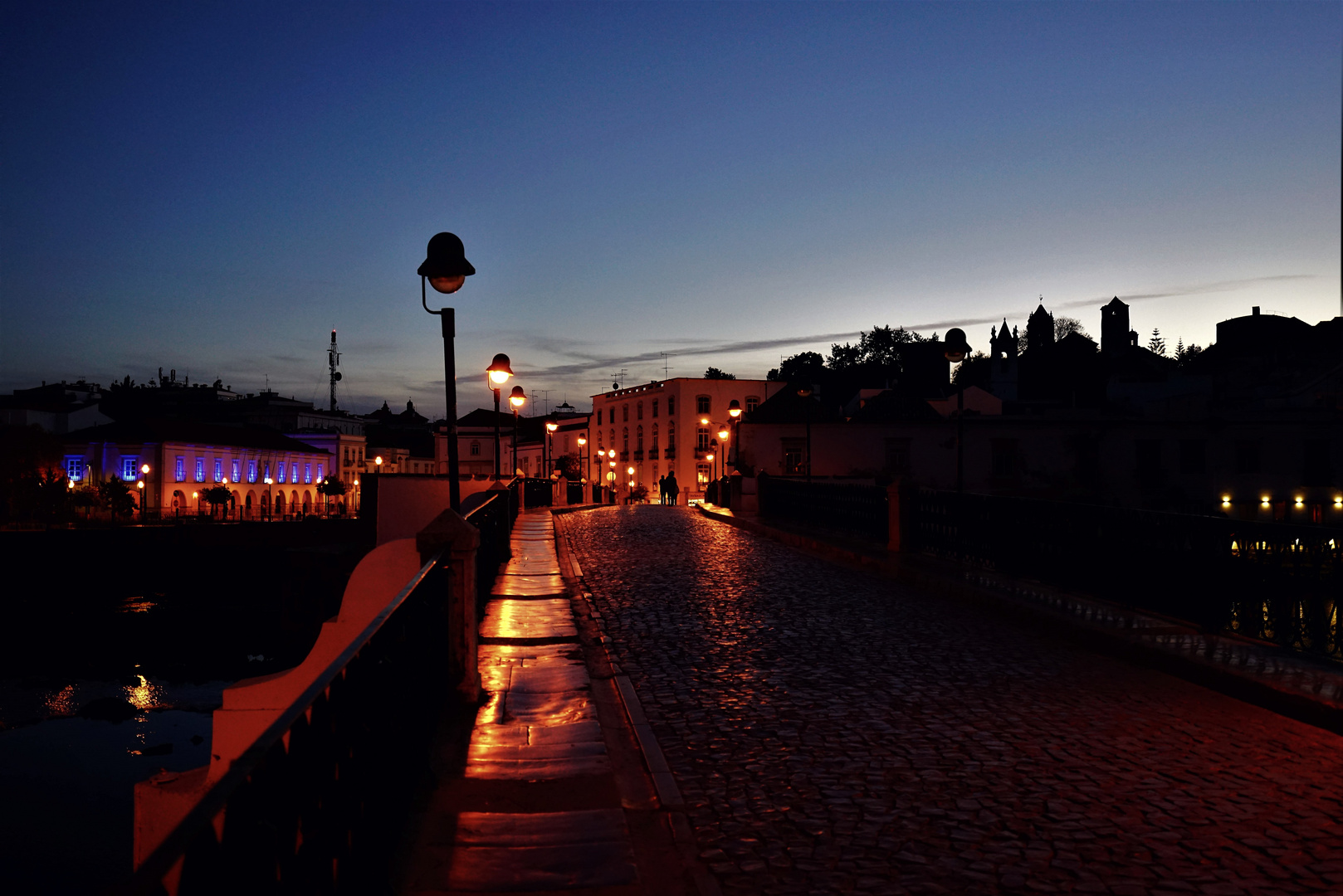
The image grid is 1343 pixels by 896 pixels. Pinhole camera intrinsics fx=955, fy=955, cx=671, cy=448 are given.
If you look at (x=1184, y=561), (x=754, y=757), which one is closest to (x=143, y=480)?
(x=1184, y=561)

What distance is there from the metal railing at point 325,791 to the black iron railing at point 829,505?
16.4m

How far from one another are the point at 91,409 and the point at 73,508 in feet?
71.8

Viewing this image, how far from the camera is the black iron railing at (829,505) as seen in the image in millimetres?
21109

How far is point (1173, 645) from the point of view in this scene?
29.0 ft

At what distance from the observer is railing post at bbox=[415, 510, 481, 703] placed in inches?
280

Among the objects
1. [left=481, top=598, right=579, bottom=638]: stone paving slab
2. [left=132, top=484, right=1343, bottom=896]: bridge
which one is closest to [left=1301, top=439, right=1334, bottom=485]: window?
[left=132, top=484, right=1343, bottom=896]: bridge

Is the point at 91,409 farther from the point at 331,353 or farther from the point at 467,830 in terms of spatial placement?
the point at 467,830

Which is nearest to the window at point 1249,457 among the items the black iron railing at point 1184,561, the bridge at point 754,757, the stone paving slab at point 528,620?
the black iron railing at point 1184,561

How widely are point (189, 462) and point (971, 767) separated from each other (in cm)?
7816

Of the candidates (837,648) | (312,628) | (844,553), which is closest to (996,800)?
(837,648)

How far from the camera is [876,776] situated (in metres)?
5.54

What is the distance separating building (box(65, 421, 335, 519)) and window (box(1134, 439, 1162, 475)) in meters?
62.5

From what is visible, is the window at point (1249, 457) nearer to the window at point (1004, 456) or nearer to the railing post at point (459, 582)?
the window at point (1004, 456)

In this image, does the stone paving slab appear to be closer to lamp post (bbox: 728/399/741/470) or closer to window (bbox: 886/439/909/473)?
lamp post (bbox: 728/399/741/470)
